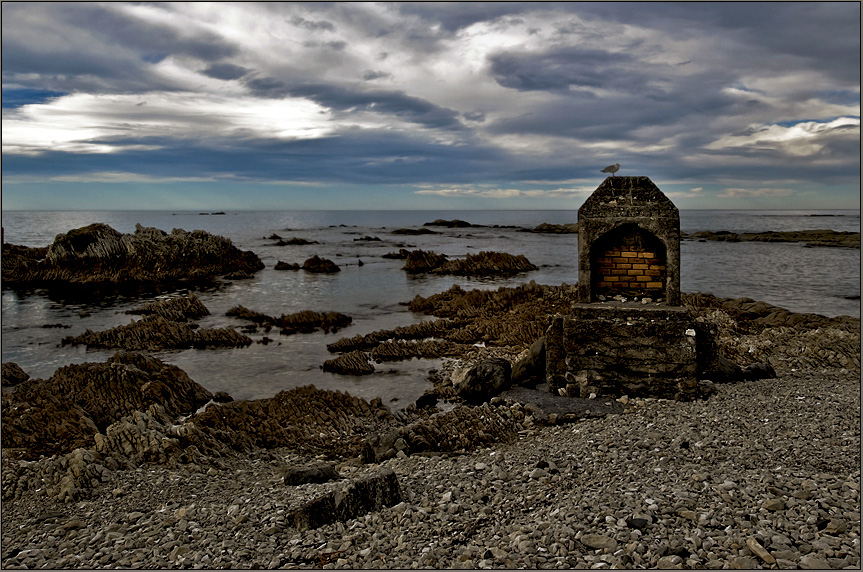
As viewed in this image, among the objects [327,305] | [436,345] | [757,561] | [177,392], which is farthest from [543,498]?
[327,305]

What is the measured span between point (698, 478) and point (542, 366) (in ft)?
17.2

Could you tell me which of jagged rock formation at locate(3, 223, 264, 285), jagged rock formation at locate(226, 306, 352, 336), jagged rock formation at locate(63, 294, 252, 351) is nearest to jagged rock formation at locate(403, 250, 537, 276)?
jagged rock formation at locate(3, 223, 264, 285)

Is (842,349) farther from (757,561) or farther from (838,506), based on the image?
(757,561)

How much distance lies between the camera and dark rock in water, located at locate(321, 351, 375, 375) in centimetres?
1320

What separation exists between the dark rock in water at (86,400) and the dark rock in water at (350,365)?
310 centimetres

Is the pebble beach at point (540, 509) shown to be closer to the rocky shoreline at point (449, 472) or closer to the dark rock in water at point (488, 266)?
the rocky shoreline at point (449, 472)

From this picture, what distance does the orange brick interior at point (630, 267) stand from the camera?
981cm

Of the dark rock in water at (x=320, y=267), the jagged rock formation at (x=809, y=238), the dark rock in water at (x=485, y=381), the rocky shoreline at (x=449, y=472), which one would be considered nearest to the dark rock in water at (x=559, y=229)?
the jagged rock formation at (x=809, y=238)

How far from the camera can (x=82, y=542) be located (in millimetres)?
5355

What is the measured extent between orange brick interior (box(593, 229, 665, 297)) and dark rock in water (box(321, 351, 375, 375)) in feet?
19.5

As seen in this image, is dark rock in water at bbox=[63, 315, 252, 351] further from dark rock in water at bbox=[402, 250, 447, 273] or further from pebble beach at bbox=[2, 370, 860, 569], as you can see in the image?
dark rock in water at bbox=[402, 250, 447, 273]

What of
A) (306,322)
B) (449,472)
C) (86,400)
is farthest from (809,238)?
(86,400)

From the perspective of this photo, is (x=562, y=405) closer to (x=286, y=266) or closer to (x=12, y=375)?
(x=12, y=375)

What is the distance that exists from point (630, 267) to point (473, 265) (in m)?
24.4
